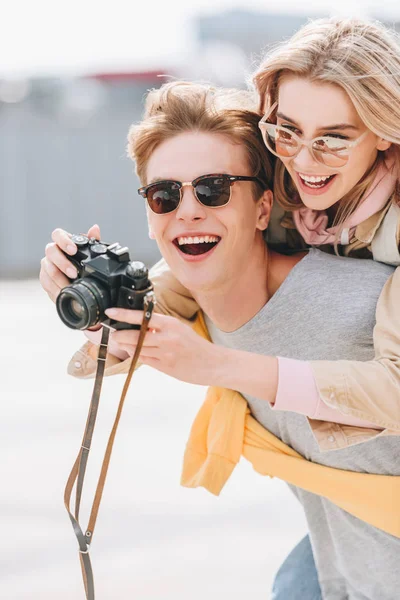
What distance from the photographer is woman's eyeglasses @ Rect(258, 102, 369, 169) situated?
7.77 feet

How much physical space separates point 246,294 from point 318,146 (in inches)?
20.3

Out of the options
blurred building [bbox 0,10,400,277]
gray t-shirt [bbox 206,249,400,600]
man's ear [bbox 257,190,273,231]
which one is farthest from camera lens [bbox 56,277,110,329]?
blurred building [bbox 0,10,400,277]

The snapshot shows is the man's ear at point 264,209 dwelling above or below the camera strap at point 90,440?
above

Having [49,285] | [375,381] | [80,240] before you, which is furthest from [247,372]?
[49,285]

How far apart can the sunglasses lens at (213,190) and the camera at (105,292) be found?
0.49 metres

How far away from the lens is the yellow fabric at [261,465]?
2.44 meters

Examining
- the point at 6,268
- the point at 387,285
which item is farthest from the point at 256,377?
the point at 6,268

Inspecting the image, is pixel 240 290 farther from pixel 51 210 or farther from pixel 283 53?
pixel 51 210

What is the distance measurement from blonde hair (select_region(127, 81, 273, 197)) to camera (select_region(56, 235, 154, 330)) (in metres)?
0.69

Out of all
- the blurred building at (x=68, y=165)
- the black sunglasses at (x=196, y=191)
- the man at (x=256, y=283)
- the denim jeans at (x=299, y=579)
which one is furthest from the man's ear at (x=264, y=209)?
the blurred building at (x=68, y=165)

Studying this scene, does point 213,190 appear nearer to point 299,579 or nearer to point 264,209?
point 264,209

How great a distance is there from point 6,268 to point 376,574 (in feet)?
47.6

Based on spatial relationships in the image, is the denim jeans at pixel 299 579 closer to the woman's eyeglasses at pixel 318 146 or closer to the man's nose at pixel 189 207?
the man's nose at pixel 189 207

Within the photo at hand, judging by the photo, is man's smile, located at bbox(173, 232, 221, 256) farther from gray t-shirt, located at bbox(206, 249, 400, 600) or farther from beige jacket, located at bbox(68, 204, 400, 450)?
beige jacket, located at bbox(68, 204, 400, 450)
